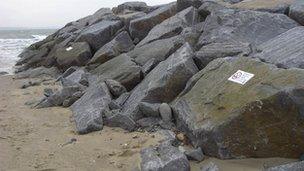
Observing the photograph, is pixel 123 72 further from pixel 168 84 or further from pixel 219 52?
pixel 219 52

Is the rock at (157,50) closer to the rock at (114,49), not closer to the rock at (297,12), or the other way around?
the rock at (114,49)

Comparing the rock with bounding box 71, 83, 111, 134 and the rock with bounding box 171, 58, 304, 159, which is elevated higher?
the rock with bounding box 171, 58, 304, 159

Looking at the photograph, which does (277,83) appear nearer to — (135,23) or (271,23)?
(271,23)

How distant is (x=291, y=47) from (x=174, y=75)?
6.35ft

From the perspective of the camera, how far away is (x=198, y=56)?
295 inches

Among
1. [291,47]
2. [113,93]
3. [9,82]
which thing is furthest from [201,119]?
[9,82]

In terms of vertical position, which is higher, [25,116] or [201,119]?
[201,119]

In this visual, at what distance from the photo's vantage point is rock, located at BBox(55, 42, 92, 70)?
44.5 ft

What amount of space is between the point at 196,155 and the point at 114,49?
23.2 ft

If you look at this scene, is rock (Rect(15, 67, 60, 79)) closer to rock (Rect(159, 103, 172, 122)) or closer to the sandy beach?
the sandy beach

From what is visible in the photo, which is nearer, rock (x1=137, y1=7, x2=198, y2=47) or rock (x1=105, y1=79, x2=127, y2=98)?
rock (x1=105, y1=79, x2=127, y2=98)

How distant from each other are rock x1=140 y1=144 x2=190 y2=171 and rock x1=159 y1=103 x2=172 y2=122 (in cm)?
159

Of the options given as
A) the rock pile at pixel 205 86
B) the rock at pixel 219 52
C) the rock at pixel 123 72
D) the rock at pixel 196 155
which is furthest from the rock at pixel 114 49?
the rock at pixel 196 155

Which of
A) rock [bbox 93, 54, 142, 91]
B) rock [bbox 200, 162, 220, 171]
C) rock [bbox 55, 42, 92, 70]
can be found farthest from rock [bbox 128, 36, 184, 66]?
rock [bbox 200, 162, 220, 171]
